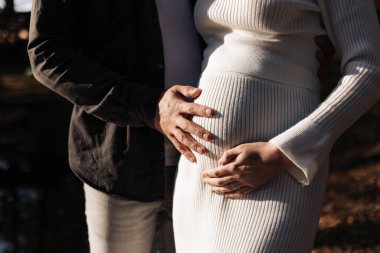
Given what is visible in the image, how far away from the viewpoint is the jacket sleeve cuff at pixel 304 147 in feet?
6.19

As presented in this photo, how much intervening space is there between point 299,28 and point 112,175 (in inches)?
28.7

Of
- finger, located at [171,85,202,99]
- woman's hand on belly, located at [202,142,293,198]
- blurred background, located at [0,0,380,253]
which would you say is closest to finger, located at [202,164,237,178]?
woman's hand on belly, located at [202,142,293,198]

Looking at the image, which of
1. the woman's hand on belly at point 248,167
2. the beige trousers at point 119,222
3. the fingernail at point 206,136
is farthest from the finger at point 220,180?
the beige trousers at point 119,222

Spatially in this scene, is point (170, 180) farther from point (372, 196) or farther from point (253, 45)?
point (372, 196)

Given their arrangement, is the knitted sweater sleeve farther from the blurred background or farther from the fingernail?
the blurred background

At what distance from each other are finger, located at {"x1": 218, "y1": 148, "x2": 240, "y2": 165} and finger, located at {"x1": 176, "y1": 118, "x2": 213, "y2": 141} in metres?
0.07

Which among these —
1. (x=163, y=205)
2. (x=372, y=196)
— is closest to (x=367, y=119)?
(x=372, y=196)

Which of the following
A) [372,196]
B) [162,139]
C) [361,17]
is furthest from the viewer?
[372,196]

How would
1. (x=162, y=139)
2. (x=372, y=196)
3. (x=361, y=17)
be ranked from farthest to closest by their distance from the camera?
1. (x=372, y=196)
2. (x=162, y=139)
3. (x=361, y=17)

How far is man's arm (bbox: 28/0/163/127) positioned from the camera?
83.4 inches

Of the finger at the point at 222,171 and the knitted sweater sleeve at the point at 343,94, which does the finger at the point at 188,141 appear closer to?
the finger at the point at 222,171

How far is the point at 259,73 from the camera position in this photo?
198 centimetres

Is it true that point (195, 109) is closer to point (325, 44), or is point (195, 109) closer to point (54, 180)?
point (325, 44)

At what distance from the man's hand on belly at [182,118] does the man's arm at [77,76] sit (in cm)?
4
